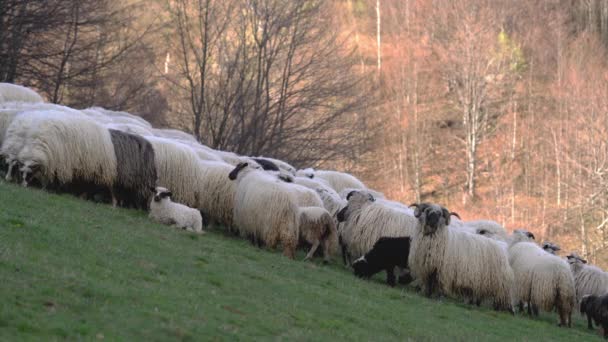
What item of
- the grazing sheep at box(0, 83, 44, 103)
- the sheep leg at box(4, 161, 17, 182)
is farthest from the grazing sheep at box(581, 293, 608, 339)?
the grazing sheep at box(0, 83, 44, 103)

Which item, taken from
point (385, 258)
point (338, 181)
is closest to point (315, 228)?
point (385, 258)

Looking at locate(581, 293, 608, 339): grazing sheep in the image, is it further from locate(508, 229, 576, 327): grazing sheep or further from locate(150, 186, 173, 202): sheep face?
locate(150, 186, 173, 202): sheep face

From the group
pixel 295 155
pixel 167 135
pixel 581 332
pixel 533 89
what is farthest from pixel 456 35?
pixel 581 332

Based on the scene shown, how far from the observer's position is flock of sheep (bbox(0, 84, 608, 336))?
1577cm

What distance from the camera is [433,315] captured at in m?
13.9

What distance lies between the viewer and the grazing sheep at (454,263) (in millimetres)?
16297

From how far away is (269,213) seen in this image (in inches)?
659

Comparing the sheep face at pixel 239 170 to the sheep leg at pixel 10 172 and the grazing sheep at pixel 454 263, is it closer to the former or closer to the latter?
the grazing sheep at pixel 454 263

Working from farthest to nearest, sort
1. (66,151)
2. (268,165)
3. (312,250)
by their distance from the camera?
(268,165) < (312,250) < (66,151)

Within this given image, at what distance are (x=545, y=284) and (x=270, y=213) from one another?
541cm

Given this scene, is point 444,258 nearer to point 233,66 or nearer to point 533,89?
point 233,66

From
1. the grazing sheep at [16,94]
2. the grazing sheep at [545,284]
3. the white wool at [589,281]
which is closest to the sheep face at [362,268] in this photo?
the grazing sheep at [545,284]

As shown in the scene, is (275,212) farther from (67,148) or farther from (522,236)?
(522,236)

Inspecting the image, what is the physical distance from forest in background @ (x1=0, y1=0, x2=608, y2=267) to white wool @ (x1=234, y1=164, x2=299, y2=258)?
13.9 meters
